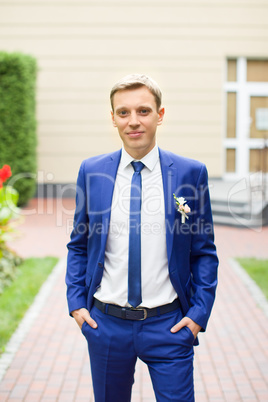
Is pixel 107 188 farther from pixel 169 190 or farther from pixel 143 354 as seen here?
pixel 143 354

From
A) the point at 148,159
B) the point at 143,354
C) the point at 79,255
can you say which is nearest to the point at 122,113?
the point at 148,159

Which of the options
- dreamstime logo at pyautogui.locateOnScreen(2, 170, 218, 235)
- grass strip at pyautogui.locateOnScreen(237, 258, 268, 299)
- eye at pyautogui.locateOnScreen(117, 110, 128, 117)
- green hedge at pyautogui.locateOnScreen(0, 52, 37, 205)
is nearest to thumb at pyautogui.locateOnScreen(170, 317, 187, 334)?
dreamstime logo at pyautogui.locateOnScreen(2, 170, 218, 235)

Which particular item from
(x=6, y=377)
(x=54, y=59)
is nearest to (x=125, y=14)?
Result: (x=54, y=59)

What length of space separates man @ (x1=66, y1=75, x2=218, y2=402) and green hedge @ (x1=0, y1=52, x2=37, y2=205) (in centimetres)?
977

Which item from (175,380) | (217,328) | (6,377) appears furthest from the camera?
(217,328)

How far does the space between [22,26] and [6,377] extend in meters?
11.7

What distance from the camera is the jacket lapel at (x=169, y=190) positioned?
2244 millimetres

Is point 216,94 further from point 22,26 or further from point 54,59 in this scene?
point 22,26

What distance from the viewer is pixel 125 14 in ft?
44.0

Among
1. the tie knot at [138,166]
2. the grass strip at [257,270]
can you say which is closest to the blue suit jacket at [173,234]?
the tie knot at [138,166]

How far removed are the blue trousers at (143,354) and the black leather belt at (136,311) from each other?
0.07ft

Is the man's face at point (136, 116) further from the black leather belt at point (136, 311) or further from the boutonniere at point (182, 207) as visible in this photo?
the black leather belt at point (136, 311)

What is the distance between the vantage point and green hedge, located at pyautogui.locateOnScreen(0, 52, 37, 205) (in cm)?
1158

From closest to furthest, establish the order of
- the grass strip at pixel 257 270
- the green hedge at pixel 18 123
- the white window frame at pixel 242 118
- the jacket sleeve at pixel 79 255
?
the jacket sleeve at pixel 79 255, the grass strip at pixel 257 270, the green hedge at pixel 18 123, the white window frame at pixel 242 118
